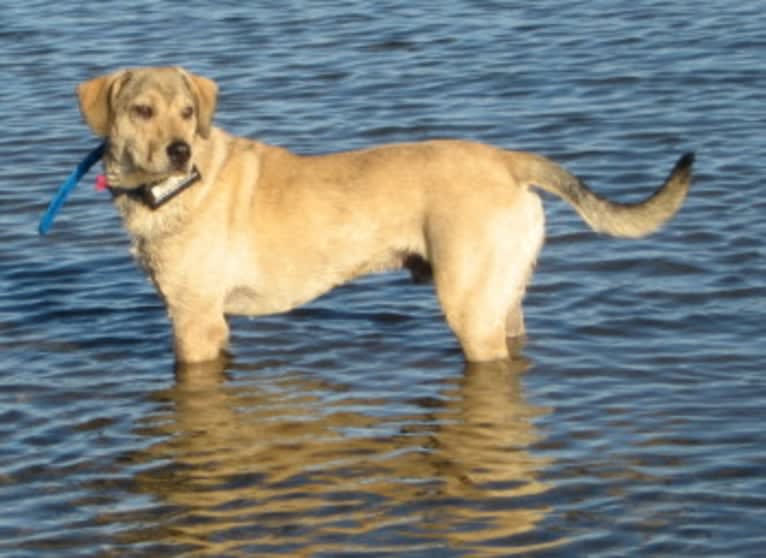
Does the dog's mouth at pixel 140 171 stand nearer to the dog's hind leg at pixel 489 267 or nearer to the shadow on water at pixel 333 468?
the shadow on water at pixel 333 468

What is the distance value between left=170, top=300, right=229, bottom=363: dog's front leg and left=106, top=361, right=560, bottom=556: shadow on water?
14 cm

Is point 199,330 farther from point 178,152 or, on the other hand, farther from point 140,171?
point 178,152

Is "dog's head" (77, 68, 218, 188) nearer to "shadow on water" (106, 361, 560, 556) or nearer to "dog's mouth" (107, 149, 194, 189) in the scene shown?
"dog's mouth" (107, 149, 194, 189)

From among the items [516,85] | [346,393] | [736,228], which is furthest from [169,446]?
[516,85]

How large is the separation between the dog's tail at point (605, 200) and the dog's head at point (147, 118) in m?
1.54

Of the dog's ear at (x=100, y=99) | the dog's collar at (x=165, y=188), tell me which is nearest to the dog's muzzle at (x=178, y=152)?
the dog's collar at (x=165, y=188)

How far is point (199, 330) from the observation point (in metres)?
8.50

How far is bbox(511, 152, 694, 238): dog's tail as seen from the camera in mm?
8164

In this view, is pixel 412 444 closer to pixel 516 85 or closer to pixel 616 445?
pixel 616 445

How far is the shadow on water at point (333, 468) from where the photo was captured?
6.84m

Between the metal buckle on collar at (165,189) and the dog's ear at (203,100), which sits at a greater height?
the dog's ear at (203,100)

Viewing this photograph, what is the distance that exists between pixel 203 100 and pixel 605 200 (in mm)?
1980

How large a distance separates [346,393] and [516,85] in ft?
19.8

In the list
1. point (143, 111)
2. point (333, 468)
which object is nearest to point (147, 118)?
point (143, 111)
